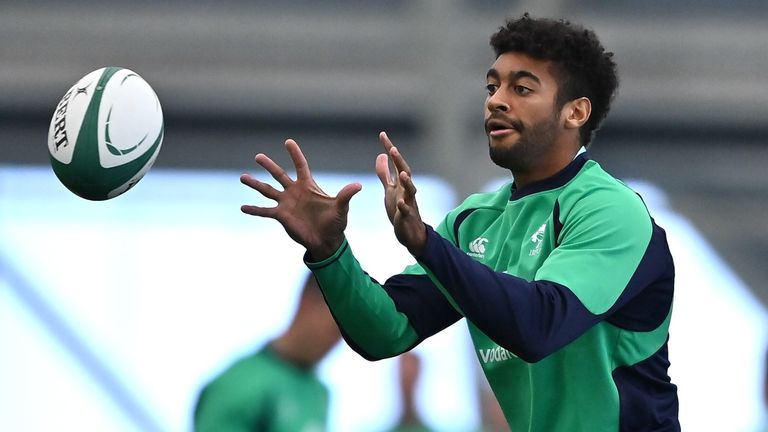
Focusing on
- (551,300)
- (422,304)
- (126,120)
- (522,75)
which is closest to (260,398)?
(126,120)

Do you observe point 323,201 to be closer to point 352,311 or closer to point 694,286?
point 352,311

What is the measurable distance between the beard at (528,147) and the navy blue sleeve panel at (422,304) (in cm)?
39

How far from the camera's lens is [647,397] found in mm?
3248

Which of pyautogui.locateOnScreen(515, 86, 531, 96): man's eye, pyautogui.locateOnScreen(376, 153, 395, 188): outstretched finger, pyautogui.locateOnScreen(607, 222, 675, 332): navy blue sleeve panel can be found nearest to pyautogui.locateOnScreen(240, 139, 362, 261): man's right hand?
pyautogui.locateOnScreen(376, 153, 395, 188): outstretched finger

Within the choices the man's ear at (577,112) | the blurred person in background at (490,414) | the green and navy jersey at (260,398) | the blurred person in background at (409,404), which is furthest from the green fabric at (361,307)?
the blurred person in background at (490,414)

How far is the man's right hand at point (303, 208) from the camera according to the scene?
131 inches

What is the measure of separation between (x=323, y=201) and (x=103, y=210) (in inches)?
354

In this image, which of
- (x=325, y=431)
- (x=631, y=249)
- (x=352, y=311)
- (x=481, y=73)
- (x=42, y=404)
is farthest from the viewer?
(x=42, y=404)

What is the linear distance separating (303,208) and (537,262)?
556 millimetres

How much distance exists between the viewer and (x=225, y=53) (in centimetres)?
1022

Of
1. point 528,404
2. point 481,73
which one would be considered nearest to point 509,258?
point 528,404

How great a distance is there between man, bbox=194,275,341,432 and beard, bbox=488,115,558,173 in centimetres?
150

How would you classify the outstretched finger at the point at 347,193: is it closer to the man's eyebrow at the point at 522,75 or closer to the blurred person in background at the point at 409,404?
the man's eyebrow at the point at 522,75

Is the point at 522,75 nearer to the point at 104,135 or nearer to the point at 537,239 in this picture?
the point at 537,239
